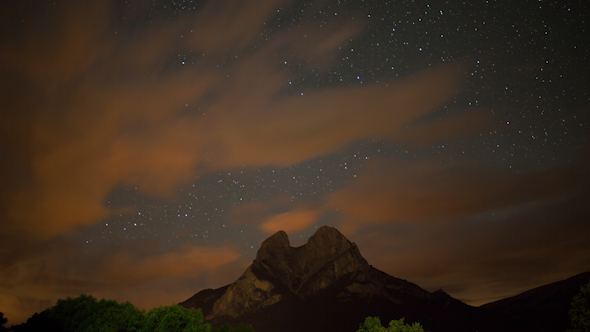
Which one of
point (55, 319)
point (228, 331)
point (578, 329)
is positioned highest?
point (55, 319)

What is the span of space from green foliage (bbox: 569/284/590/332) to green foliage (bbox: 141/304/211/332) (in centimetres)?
4306

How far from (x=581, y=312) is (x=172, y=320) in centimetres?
4761

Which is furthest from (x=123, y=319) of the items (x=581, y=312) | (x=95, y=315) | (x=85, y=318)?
(x=581, y=312)

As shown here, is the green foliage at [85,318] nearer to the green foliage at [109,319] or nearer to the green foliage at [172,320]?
the green foliage at [109,319]

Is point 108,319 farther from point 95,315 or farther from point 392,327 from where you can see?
point 392,327

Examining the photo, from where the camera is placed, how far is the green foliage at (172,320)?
50.5m

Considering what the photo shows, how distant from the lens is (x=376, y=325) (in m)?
57.0

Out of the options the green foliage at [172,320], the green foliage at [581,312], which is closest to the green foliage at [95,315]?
the green foliage at [172,320]

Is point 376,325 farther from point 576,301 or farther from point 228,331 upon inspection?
point 576,301

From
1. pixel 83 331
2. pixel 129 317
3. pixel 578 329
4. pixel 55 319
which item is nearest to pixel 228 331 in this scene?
pixel 129 317

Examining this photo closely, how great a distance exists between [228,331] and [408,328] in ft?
74.5

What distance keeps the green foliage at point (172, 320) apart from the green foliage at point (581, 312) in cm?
4306

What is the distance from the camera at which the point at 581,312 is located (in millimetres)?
51844

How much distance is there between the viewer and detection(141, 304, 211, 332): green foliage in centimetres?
5047
